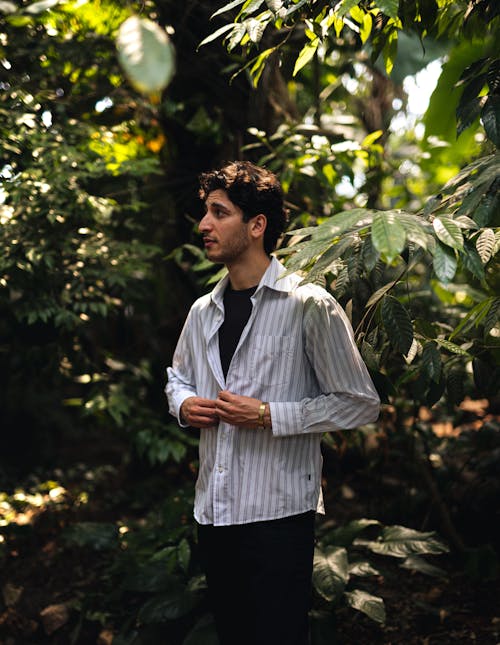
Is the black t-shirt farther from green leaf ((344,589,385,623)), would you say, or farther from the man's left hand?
green leaf ((344,589,385,623))

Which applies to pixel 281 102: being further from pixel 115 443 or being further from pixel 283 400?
pixel 115 443

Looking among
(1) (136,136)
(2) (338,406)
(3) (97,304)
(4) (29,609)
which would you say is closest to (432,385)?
(2) (338,406)

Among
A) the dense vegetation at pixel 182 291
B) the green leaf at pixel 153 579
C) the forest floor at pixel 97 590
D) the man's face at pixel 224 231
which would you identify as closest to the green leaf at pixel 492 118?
the dense vegetation at pixel 182 291

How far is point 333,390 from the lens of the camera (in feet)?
6.40

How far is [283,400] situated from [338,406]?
0.18m

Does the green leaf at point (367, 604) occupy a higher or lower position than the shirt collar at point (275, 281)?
lower

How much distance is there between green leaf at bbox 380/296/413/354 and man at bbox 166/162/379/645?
16 centimetres

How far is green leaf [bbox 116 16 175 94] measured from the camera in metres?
0.53

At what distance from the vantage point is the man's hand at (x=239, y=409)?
6.31ft

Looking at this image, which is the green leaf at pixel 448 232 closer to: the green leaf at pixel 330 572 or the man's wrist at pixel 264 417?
the man's wrist at pixel 264 417

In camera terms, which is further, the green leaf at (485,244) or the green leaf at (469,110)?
the green leaf at (469,110)

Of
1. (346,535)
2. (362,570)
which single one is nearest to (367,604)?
(362,570)

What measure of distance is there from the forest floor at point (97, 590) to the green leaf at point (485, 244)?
1716 mm

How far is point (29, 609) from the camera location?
3.36 meters
